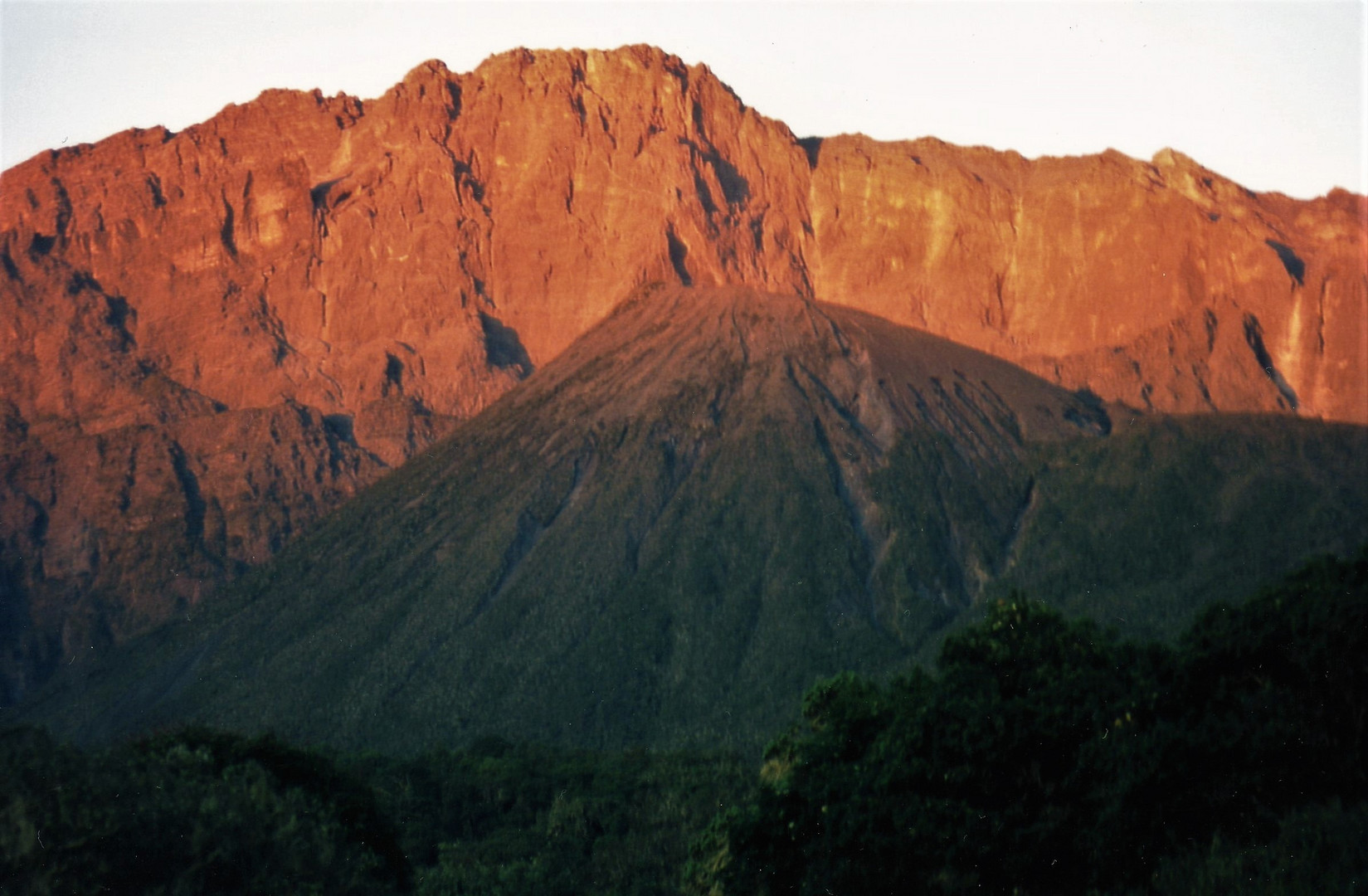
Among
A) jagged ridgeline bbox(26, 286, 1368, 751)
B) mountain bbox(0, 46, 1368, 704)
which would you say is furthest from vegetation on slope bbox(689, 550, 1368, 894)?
mountain bbox(0, 46, 1368, 704)

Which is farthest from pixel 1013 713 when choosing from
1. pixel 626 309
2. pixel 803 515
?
pixel 626 309

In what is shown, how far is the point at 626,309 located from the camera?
162375mm

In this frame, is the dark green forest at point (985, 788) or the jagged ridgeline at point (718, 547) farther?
the jagged ridgeline at point (718, 547)

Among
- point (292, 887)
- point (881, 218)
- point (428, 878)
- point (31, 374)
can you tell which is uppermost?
point (881, 218)

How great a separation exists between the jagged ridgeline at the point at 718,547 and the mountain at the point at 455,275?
1935 centimetres

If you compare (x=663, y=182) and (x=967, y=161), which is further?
(x=967, y=161)

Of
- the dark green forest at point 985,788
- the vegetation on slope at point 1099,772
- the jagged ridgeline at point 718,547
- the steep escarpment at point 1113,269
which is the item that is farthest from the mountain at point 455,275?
the vegetation on slope at point 1099,772

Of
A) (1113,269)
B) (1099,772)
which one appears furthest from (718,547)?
(1099,772)

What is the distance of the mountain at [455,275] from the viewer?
15912 centimetres

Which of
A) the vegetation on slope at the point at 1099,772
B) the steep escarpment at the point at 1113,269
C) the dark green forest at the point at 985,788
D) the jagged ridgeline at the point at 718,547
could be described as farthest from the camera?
the steep escarpment at the point at 1113,269

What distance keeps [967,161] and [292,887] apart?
163 m

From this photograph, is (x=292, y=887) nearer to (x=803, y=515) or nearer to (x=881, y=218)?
(x=803, y=515)

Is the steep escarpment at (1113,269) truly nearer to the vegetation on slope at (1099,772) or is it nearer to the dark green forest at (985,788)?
the dark green forest at (985,788)

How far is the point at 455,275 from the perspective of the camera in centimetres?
17838
